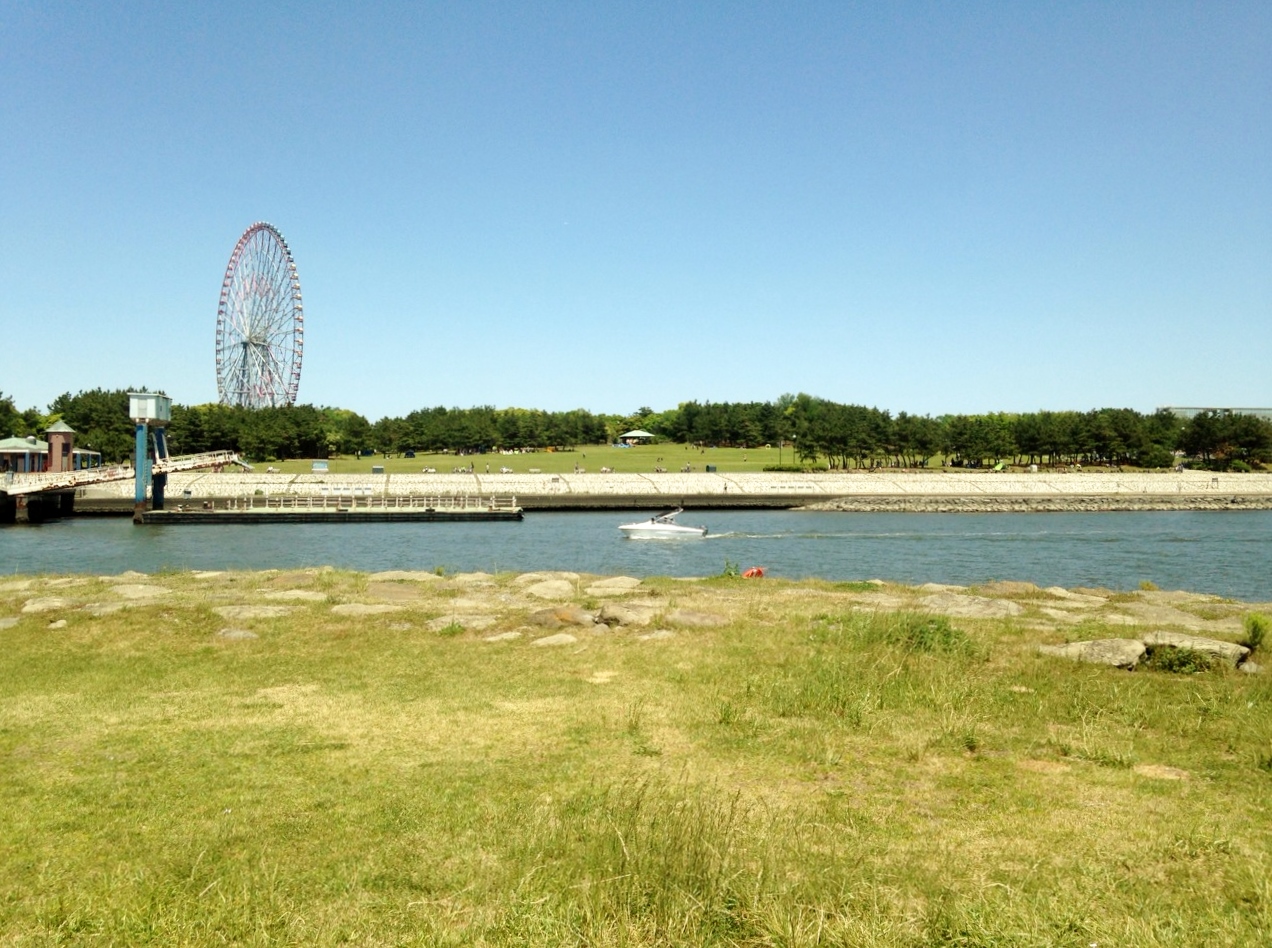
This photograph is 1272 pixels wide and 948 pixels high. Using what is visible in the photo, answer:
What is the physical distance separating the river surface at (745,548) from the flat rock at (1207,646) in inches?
829

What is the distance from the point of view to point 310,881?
652 centimetres

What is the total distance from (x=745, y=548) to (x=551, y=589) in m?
35.9

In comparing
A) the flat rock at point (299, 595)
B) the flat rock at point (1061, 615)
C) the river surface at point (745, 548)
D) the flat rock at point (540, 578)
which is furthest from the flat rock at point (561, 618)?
the river surface at point (745, 548)

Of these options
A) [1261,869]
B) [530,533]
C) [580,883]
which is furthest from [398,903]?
[530,533]

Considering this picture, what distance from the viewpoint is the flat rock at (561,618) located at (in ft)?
52.2

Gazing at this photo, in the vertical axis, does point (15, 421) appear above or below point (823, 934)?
above

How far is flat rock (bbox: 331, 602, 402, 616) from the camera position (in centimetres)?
1670

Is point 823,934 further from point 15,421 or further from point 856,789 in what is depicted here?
point 15,421

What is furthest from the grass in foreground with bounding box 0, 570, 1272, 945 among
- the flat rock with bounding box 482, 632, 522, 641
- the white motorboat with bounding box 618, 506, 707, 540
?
the white motorboat with bounding box 618, 506, 707, 540

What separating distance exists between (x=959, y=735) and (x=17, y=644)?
13.4m

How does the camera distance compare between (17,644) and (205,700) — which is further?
(17,644)

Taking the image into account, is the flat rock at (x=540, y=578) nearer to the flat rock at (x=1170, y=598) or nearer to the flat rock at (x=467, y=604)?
the flat rock at (x=467, y=604)

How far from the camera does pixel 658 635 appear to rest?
49.0 ft

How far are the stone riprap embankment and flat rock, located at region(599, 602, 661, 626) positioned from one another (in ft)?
240
